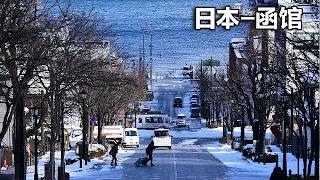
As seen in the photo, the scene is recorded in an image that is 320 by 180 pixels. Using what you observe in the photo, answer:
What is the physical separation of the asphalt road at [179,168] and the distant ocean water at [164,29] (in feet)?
24.2

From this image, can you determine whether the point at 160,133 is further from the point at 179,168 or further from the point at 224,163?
the point at 179,168

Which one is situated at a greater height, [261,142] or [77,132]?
[77,132]

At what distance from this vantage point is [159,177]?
32.9 metres

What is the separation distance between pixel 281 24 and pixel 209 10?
1955mm

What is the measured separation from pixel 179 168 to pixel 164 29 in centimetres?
4185

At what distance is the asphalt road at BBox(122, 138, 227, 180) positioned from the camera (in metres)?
33.6

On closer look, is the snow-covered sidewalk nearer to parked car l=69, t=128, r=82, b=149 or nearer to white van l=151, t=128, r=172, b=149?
white van l=151, t=128, r=172, b=149

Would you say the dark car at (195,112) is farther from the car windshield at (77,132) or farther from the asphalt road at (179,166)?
the car windshield at (77,132)

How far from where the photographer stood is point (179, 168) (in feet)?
124

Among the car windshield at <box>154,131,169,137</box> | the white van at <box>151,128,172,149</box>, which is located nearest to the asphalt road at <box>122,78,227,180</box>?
the white van at <box>151,128,172,149</box>

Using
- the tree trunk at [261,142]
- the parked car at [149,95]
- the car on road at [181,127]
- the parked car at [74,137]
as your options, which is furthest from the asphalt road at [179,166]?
the parked car at [149,95]

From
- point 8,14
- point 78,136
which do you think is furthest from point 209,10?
point 78,136

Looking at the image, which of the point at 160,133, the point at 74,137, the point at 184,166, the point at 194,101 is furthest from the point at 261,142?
the point at 194,101

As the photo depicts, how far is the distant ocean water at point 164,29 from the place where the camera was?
51.2 m
